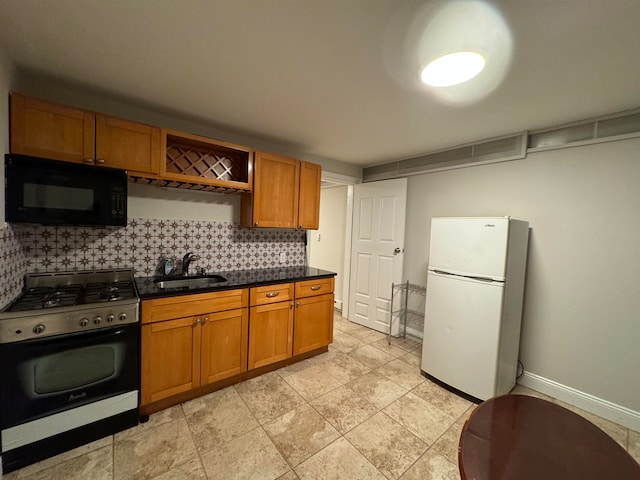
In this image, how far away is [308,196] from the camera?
296 centimetres

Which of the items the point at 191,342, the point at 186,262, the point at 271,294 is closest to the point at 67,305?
the point at 191,342

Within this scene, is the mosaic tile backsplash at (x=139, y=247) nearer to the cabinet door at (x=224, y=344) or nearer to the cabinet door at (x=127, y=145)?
the cabinet door at (x=127, y=145)

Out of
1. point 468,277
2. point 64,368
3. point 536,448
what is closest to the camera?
point 536,448

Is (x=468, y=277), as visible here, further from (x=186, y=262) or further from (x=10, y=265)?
(x=10, y=265)

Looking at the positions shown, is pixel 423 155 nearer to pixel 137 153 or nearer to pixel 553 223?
pixel 553 223

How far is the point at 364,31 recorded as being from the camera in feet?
4.16

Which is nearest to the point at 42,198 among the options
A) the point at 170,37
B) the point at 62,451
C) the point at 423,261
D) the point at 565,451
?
the point at 170,37

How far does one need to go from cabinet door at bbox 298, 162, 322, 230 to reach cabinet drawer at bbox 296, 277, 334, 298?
63cm

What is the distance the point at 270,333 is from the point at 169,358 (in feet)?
2.73

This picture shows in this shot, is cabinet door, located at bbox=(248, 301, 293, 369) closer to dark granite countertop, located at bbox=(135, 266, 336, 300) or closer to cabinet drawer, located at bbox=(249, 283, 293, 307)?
cabinet drawer, located at bbox=(249, 283, 293, 307)

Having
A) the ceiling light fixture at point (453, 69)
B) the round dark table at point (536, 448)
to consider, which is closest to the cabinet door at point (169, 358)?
the round dark table at point (536, 448)

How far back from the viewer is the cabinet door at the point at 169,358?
1.84 meters

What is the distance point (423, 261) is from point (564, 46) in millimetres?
2326

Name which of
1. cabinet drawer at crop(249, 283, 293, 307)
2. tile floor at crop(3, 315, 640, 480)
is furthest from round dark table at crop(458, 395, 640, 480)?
cabinet drawer at crop(249, 283, 293, 307)
